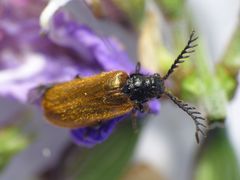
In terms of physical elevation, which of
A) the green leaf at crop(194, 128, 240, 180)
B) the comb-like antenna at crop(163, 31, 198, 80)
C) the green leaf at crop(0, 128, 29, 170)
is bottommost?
the green leaf at crop(0, 128, 29, 170)

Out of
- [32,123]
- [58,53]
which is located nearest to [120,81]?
[58,53]

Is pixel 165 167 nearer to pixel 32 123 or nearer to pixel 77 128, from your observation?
pixel 32 123

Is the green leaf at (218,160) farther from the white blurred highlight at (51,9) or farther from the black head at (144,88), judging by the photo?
the white blurred highlight at (51,9)

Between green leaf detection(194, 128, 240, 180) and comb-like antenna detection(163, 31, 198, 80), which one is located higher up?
comb-like antenna detection(163, 31, 198, 80)

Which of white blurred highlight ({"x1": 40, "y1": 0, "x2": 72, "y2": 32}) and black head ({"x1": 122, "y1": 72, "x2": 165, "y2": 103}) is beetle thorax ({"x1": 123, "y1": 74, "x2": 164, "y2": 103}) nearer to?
black head ({"x1": 122, "y1": 72, "x2": 165, "y2": 103})

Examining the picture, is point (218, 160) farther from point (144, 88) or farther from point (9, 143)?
point (9, 143)

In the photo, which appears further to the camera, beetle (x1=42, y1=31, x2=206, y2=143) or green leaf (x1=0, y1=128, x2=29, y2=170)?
green leaf (x1=0, y1=128, x2=29, y2=170)

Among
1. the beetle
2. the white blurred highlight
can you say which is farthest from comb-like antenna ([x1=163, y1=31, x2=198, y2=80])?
the white blurred highlight
